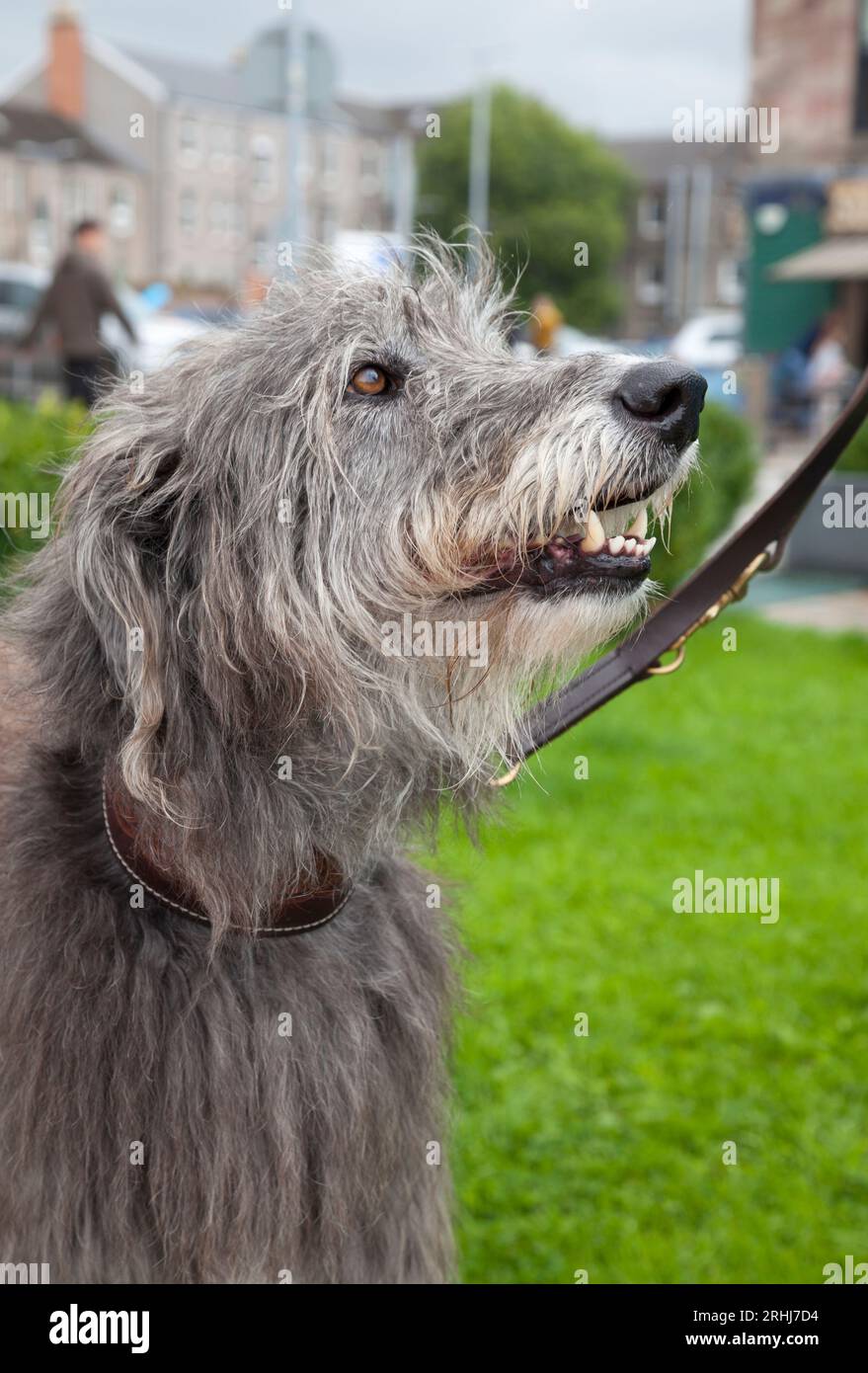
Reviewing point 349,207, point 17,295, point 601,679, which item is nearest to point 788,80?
point 17,295

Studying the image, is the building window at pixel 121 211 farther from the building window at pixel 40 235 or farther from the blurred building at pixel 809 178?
the blurred building at pixel 809 178

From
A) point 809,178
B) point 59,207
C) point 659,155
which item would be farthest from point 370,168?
point 809,178

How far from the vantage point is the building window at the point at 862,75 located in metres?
23.9

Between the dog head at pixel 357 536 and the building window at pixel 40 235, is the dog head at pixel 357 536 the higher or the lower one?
the lower one

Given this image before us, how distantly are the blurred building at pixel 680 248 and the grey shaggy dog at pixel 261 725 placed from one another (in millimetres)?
77153

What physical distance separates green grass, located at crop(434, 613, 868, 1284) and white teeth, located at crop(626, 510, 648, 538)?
24.8 inches

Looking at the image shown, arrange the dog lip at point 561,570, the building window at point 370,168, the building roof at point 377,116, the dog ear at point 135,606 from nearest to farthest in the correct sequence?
the dog ear at point 135,606, the dog lip at point 561,570, the building window at point 370,168, the building roof at point 377,116

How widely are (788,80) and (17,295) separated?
1568 centimetres

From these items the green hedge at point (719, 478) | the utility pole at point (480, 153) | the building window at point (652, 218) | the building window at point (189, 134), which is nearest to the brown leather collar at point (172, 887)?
the green hedge at point (719, 478)

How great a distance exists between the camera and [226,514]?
7.53 ft

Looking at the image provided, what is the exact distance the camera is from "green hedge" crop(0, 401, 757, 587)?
6254 millimetres

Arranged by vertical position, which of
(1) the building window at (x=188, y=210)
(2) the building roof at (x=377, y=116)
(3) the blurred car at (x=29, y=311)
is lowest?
(3) the blurred car at (x=29, y=311)

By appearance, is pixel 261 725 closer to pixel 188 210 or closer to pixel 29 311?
pixel 29 311
